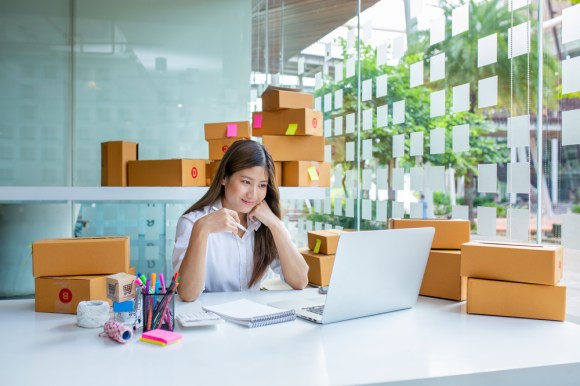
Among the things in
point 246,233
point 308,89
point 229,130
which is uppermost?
point 308,89

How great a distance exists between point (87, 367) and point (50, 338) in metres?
0.28

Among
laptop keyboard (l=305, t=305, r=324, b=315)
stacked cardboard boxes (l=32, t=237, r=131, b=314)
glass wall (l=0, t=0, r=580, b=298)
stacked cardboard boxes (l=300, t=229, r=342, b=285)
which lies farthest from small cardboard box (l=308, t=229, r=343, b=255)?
stacked cardboard boxes (l=32, t=237, r=131, b=314)

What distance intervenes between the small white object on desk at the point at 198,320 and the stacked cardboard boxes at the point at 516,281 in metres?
0.79

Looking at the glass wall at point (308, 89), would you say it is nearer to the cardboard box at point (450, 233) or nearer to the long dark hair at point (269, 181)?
the cardboard box at point (450, 233)

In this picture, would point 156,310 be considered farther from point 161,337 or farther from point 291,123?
point 291,123

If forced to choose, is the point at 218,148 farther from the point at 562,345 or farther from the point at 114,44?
the point at 562,345

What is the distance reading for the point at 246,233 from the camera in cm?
215

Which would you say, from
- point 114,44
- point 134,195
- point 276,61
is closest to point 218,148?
point 134,195

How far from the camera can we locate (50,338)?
1.29m

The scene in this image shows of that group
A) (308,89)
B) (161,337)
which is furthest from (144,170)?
(161,337)

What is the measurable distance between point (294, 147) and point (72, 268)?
1791 millimetres

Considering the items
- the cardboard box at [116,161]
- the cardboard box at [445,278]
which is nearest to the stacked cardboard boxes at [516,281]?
the cardboard box at [445,278]

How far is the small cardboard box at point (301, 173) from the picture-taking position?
3168 mm

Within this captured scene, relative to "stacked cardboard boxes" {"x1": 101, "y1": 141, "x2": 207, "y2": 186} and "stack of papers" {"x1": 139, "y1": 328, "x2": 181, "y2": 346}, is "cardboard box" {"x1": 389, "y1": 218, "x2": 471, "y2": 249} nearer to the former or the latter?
"stack of papers" {"x1": 139, "y1": 328, "x2": 181, "y2": 346}
